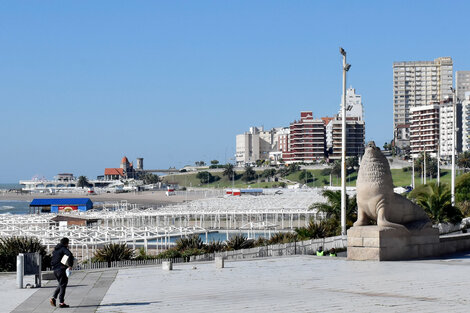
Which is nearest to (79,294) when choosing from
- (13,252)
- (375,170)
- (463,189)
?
(13,252)

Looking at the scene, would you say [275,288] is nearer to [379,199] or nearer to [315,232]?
[379,199]

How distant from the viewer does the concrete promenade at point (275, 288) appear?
47.1 feet

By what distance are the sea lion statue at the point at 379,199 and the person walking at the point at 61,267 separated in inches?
416

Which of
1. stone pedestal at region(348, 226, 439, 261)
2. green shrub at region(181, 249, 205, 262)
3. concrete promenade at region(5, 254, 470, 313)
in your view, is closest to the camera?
Answer: concrete promenade at region(5, 254, 470, 313)

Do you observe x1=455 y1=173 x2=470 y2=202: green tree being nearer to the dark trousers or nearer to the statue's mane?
the statue's mane

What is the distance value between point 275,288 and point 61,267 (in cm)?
479

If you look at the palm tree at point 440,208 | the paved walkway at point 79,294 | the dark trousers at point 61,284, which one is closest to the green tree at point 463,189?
the palm tree at point 440,208

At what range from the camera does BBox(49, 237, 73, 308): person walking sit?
47.7 ft

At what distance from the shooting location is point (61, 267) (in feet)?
48.8

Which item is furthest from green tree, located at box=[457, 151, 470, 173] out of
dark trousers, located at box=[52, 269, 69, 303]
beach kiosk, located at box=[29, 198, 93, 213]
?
dark trousers, located at box=[52, 269, 69, 303]

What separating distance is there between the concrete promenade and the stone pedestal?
1.78 ft

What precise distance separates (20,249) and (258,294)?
33.1 ft

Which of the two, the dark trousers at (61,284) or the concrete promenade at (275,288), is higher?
the dark trousers at (61,284)

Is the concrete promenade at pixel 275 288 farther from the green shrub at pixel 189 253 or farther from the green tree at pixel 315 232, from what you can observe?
the green tree at pixel 315 232
